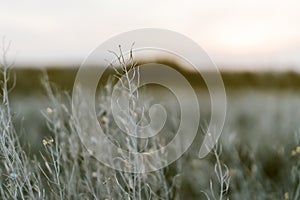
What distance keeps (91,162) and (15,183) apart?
3.10 ft

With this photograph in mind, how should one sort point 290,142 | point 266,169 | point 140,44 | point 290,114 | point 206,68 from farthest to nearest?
point 290,114
point 290,142
point 266,169
point 206,68
point 140,44

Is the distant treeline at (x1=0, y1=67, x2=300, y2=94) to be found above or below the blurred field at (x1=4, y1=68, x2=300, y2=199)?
below

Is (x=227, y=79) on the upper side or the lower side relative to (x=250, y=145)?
lower

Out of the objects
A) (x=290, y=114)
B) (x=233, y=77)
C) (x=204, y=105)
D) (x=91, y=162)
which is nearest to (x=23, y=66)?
(x=233, y=77)

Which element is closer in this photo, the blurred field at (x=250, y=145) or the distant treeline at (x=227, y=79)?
the blurred field at (x=250, y=145)

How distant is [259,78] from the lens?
16562 millimetres

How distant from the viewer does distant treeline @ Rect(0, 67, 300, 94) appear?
14973 mm

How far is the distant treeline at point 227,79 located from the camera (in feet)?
49.1

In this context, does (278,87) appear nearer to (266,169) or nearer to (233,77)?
(233,77)

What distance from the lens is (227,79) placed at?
67.9 feet

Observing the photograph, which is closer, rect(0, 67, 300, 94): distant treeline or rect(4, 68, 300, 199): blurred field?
rect(4, 68, 300, 199): blurred field

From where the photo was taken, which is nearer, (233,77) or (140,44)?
(140,44)

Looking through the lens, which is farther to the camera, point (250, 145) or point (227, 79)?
point (227, 79)

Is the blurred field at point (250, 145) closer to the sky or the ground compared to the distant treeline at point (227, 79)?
closer to the sky
